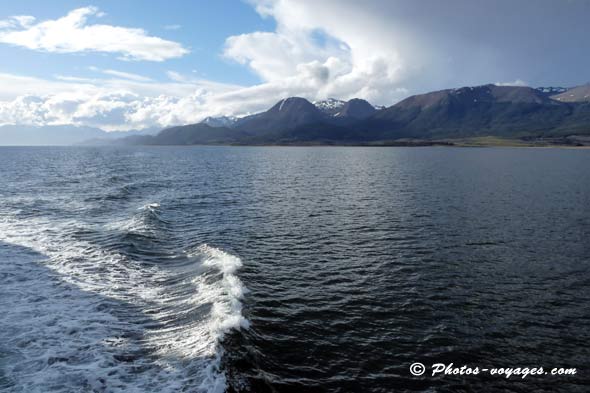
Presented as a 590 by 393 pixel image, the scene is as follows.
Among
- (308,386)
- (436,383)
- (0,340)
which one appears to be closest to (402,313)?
(436,383)

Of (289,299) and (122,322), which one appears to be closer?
(122,322)

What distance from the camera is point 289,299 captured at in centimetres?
2814

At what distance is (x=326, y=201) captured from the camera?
231ft

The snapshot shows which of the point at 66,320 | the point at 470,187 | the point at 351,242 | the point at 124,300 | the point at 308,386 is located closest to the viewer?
the point at 308,386

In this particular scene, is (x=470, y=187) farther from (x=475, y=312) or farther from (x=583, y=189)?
(x=475, y=312)

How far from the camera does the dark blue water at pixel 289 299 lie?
19.3m

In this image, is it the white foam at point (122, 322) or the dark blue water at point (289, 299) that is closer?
the white foam at point (122, 322)

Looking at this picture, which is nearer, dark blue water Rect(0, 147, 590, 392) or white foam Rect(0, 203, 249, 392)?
white foam Rect(0, 203, 249, 392)

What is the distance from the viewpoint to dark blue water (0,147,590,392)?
19253 millimetres

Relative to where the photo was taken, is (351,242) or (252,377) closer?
(252,377)

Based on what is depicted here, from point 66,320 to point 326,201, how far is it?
166ft

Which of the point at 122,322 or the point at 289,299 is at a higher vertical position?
the point at 289,299

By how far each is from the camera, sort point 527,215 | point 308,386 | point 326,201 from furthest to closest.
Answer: point 326,201
point 527,215
point 308,386

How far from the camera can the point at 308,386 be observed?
18.5 m
